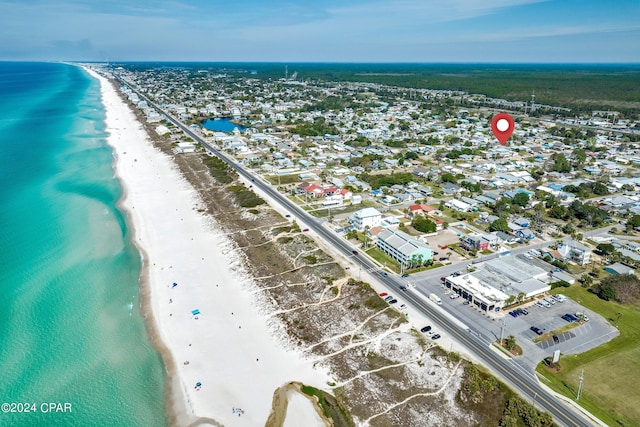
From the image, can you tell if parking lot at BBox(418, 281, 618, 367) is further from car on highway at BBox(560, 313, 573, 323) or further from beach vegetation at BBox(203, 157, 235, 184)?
beach vegetation at BBox(203, 157, 235, 184)

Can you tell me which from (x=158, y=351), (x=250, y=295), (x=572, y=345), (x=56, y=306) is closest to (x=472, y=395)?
(x=572, y=345)

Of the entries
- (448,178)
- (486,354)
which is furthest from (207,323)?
(448,178)

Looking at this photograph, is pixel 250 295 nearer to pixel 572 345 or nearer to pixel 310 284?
pixel 310 284

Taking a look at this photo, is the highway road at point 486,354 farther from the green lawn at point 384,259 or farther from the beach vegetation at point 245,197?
the beach vegetation at point 245,197

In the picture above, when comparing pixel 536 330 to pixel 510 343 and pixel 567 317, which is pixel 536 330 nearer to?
pixel 510 343

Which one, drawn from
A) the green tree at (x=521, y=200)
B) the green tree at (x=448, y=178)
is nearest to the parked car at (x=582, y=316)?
the green tree at (x=521, y=200)

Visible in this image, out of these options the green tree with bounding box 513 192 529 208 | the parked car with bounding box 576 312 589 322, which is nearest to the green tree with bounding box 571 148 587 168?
the green tree with bounding box 513 192 529 208

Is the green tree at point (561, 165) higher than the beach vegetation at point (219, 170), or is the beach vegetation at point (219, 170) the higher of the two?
the green tree at point (561, 165)

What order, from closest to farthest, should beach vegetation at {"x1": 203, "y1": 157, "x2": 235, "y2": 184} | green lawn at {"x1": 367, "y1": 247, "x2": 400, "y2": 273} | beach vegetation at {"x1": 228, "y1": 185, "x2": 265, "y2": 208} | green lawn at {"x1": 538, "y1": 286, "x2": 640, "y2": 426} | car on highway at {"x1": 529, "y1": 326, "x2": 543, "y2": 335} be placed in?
1. green lawn at {"x1": 538, "y1": 286, "x2": 640, "y2": 426}
2. car on highway at {"x1": 529, "y1": 326, "x2": 543, "y2": 335}
3. green lawn at {"x1": 367, "y1": 247, "x2": 400, "y2": 273}
4. beach vegetation at {"x1": 228, "y1": 185, "x2": 265, "y2": 208}
5. beach vegetation at {"x1": 203, "y1": 157, "x2": 235, "y2": 184}
